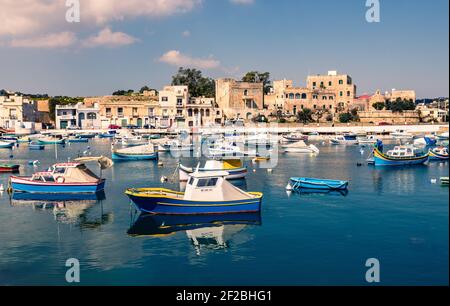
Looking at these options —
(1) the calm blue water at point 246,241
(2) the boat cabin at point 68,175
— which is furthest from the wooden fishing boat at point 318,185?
(2) the boat cabin at point 68,175

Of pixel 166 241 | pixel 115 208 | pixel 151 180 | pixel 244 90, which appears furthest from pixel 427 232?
pixel 244 90

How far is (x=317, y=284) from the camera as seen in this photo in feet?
62.3

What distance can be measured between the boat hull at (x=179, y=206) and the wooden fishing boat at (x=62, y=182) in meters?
8.86

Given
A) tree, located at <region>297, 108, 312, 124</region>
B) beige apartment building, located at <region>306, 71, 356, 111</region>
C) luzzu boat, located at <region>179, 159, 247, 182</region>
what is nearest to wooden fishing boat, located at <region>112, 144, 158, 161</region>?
luzzu boat, located at <region>179, 159, 247, 182</region>

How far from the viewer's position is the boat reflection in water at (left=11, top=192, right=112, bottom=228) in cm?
2947

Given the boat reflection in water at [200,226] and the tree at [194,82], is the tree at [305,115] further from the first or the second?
the boat reflection in water at [200,226]

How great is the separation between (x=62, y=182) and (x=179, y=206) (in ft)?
40.7

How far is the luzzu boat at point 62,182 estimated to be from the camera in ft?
120

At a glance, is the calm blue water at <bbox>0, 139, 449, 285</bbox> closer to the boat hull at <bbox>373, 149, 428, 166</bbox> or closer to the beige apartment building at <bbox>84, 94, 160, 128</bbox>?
the boat hull at <bbox>373, 149, 428, 166</bbox>

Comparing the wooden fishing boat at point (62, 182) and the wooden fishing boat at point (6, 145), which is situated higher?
the wooden fishing boat at point (6, 145)

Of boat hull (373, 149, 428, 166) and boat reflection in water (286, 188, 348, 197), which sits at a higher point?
boat hull (373, 149, 428, 166)

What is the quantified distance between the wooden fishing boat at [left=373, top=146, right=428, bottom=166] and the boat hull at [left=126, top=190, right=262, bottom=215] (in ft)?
97.0

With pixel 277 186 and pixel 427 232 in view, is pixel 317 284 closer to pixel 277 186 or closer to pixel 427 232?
pixel 427 232

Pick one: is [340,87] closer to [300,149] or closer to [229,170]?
[300,149]
